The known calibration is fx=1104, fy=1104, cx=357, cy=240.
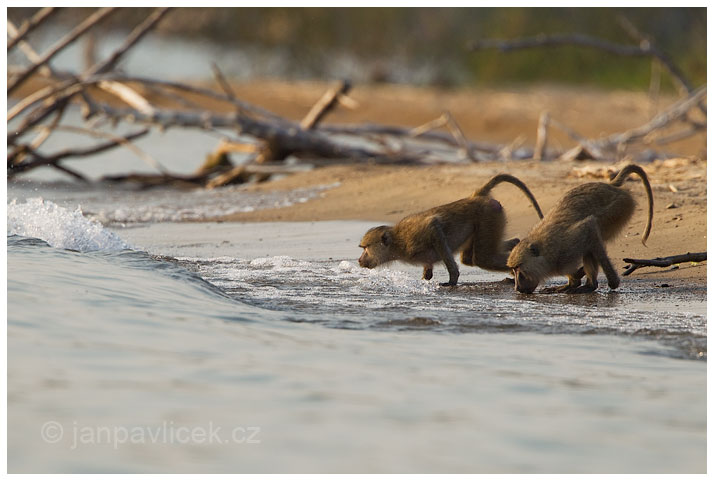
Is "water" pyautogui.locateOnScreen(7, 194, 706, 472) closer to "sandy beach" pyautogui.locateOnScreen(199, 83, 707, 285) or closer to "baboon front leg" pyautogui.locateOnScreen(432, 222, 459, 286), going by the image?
"baboon front leg" pyautogui.locateOnScreen(432, 222, 459, 286)

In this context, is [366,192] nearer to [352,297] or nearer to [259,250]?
[259,250]

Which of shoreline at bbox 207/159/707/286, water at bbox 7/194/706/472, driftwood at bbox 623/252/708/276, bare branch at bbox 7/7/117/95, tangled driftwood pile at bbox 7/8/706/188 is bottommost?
water at bbox 7/194/706/472

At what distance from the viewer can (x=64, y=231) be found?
7.69 metres

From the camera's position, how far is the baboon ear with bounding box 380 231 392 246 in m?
7.26

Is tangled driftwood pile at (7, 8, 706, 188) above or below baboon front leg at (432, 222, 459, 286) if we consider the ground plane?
above

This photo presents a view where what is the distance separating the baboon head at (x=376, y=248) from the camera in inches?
286

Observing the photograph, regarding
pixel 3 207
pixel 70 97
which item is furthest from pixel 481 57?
pixel 3 207

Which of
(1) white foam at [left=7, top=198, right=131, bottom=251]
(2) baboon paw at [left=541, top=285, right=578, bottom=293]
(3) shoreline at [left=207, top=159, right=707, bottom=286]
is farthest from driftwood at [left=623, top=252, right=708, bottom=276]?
(1) white foam at [left=7, top=198, right=131, bottom=251]

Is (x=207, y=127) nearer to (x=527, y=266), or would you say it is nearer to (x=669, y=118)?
(x=669, y=118)

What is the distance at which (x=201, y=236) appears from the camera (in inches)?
357

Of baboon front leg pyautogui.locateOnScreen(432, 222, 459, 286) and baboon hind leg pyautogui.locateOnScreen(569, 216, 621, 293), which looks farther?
baboon front leg pyautogui.locateOnScreen(432, 222, 459, 286)

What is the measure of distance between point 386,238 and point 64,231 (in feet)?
7.46

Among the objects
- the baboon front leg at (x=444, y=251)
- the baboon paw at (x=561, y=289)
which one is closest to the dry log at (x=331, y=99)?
the baboon front leg at (x=444, y=251)

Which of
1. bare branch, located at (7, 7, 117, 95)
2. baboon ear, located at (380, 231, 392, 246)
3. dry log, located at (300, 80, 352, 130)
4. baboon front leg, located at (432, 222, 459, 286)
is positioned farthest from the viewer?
dry log, located at (300, 80, 352, 130)
